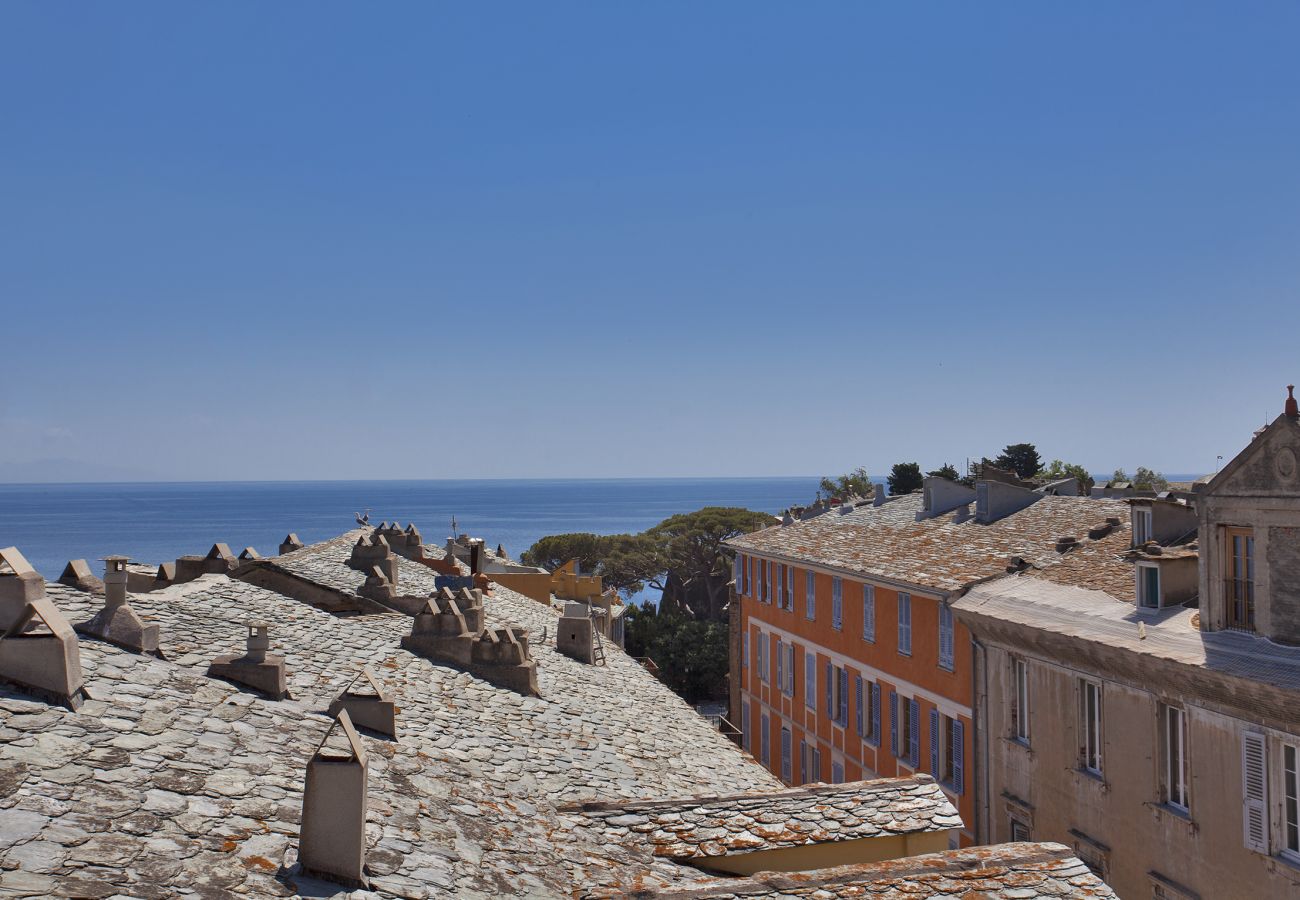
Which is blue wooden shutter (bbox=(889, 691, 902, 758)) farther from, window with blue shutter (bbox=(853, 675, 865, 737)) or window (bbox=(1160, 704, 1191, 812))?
window (bbox=(1160, 704, 1191, 812))

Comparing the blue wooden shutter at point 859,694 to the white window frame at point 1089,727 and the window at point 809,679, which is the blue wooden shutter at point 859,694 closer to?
the window at point 809,679

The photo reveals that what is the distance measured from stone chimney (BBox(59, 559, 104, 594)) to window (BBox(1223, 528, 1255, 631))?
52.8ft

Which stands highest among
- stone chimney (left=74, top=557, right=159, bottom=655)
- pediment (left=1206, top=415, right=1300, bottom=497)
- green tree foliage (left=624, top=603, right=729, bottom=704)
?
pediment (left=1206, top=415, right=1300, bottom=497)

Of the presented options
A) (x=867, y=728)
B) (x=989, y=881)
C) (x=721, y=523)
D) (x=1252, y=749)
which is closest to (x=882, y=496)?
(x=867, y=728)

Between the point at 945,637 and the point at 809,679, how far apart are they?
33.3 feet

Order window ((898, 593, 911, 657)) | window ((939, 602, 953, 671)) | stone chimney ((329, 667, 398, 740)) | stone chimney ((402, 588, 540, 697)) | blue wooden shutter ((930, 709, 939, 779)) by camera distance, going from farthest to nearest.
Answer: window ((898, 593, 911, 657)) → blue wooden shutter ((930, 709, 939, 779)) → window ((939, 602, 953, 671)) → stone chimney ((402, 588, 540, 697)) → stone chimney ((329, 667, 398, 740))

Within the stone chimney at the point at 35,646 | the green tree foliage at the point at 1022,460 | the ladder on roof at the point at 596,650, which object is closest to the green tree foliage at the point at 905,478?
the green tree foliage at the point at 1022,460

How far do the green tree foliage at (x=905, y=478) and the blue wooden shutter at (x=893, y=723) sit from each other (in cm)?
3135

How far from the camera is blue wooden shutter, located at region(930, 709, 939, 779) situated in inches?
945

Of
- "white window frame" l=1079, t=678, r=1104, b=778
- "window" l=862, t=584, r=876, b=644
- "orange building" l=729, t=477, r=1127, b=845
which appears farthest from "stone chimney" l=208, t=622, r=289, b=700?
"window" l=862, t=584, r=876, b=644

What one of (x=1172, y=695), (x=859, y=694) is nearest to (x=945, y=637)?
(x=859, y=694)

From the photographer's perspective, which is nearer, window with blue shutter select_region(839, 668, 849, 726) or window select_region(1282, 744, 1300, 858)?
window select_region(1282, 744, 1300, 858)

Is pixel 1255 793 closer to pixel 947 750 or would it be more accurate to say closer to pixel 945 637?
pixel 945 637

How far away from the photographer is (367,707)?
36.3ft
